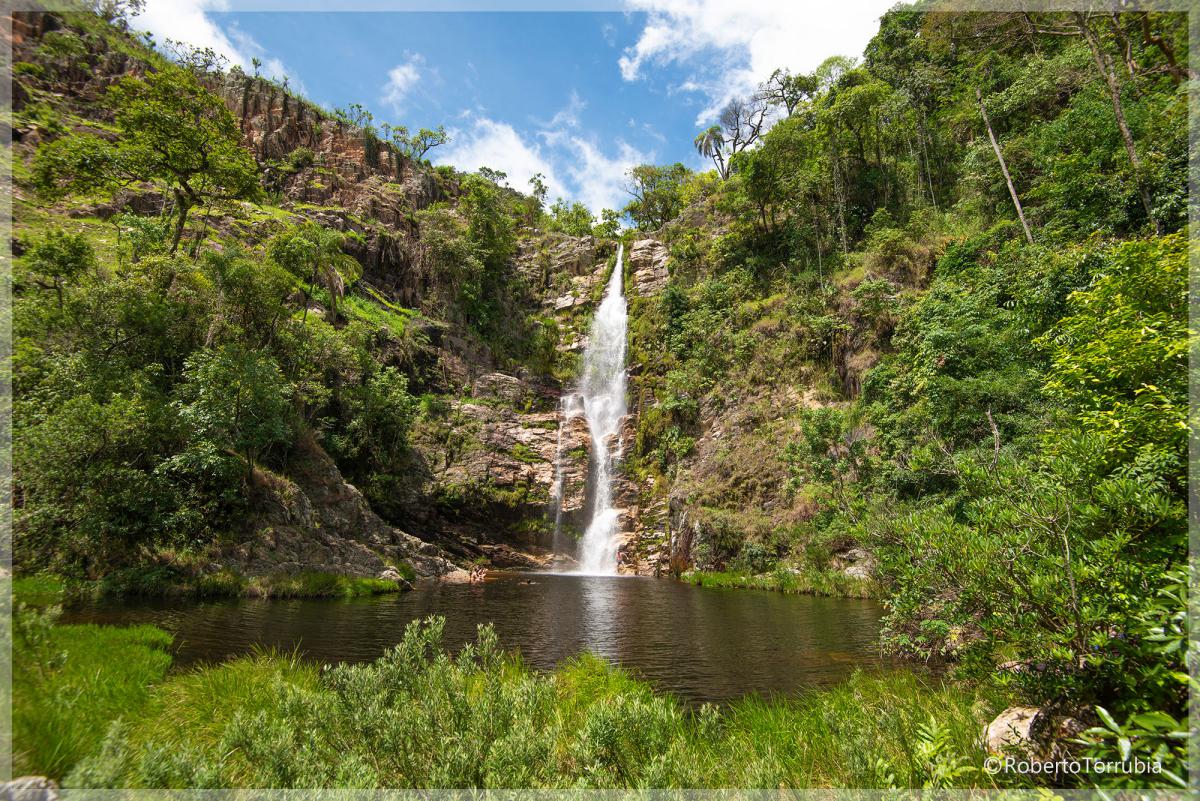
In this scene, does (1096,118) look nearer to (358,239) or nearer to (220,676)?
(220,676)

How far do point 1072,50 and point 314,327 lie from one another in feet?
151

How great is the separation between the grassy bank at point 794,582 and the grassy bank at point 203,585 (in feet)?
52.0

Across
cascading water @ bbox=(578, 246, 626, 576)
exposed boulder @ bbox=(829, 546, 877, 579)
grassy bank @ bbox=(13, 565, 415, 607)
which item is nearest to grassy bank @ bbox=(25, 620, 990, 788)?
grassy bank @ bbox=(13, 565, 415, 607)

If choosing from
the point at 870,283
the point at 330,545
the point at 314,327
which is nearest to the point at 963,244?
the point at 870,283

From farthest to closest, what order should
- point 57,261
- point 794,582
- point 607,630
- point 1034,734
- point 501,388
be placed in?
point 501,388 → point 794,582 → point 57,261 → point 607,630 → point 1034,734

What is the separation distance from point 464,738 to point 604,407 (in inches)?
1596

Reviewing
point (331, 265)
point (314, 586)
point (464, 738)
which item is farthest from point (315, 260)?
point (464, 738)

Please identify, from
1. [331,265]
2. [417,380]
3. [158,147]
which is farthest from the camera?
[417,380]

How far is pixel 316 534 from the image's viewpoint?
22.5 metres

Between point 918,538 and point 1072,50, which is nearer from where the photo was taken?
point 918,538

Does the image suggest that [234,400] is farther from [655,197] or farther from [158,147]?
[655,197]

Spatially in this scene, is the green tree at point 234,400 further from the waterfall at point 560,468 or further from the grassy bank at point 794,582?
the grassy bank at point 794,582

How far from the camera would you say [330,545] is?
2255 centimetres

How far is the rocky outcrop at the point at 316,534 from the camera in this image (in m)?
20.0
